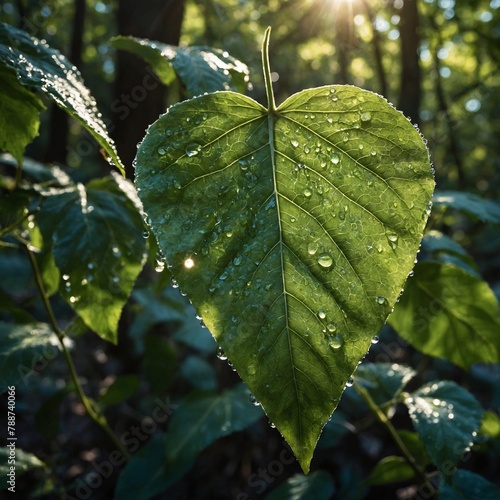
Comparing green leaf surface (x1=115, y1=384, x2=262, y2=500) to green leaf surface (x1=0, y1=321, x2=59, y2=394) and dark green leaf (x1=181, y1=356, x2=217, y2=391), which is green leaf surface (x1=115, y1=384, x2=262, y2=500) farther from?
dark green leaf (x1=181, y1=356, x2=217, y2=391)

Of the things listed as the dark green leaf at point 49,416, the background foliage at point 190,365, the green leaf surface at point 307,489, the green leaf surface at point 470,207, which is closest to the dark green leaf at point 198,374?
the background foliage at point 190,365

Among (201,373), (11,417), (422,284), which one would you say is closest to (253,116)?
(422,284)

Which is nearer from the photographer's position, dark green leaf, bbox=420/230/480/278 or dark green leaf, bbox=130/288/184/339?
dark green leaf, bbox=420/230/480/278

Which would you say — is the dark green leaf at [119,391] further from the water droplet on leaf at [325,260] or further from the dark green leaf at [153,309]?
the water droplet on leaf at [325,260]

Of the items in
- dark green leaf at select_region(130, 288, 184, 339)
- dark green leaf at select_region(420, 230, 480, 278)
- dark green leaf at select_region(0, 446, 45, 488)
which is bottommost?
dark green leaf at select_region(0, 446, 45, 488)

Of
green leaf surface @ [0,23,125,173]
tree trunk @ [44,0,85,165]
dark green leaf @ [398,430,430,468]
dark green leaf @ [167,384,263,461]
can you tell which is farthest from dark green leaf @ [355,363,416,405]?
tree trunk @ [44,0,85,165]

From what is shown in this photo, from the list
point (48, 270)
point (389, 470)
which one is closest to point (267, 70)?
point (48, 270)
